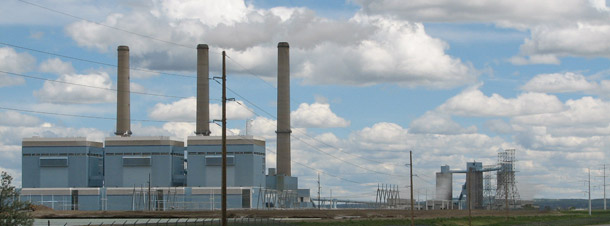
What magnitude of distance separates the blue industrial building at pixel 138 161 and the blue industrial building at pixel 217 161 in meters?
3.65

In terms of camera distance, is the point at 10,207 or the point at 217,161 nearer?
the point at 10,207

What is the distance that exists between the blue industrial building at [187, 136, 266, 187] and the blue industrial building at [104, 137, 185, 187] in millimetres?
3651

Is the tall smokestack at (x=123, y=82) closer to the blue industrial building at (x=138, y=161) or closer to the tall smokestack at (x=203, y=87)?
the blue industrial building at (x=138, y=161)

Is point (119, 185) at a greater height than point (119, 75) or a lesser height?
lesser

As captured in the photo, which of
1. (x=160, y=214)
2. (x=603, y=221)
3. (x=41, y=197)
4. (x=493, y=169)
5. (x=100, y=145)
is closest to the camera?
(x=160, y=214)

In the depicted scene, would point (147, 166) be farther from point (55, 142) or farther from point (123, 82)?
point (55, 142)

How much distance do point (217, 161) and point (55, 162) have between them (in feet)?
82.4

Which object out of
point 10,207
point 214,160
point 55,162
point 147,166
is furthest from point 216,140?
point 10,207

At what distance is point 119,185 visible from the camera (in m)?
127

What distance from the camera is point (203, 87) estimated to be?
128m

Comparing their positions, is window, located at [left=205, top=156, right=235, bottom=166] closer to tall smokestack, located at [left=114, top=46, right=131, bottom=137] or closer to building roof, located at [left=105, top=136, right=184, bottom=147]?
building roof, located at [left=105, top=136, right=184, bottom=147]

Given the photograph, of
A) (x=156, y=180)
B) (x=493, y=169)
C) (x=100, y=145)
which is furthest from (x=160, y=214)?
(x=493, y=169)

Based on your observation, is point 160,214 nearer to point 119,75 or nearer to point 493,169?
point 119,75

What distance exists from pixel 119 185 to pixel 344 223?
51895mm
